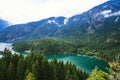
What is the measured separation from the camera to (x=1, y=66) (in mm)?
80625

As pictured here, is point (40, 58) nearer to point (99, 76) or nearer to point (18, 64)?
point (18, 64)

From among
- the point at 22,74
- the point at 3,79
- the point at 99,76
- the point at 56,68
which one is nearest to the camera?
the point at 99,76

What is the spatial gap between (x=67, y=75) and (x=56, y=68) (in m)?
5.78

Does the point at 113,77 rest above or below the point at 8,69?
above

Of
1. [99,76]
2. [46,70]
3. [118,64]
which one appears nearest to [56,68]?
[46,70]

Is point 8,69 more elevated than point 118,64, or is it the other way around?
point 118,64

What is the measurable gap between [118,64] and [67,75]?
66983 mm

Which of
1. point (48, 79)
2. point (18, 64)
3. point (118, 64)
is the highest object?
point (118, 64)

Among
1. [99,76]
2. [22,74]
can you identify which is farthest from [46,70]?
[99,76]

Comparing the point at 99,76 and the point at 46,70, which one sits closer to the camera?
the point at 99,76

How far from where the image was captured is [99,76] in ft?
102

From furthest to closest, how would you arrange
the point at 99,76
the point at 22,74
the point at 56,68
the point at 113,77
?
the point at 56,68, the point at 22,74, the point at 99,76, the point at 113,77

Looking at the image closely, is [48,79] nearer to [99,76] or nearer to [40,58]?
[40,58]

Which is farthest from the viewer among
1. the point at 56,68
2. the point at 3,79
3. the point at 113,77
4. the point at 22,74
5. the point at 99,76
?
the point at 56,68
